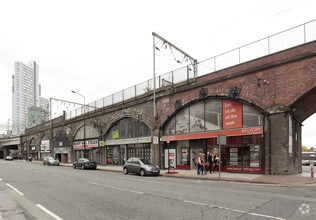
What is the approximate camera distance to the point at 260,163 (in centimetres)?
1633

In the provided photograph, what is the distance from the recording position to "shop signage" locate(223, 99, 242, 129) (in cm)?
1777

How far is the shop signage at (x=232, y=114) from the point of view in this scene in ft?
58.3

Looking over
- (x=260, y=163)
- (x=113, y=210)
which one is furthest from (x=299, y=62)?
(x=113, y=210)

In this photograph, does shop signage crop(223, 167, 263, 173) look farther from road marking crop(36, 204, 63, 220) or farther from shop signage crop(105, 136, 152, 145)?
road marking crop(36, 204, 63, 220)

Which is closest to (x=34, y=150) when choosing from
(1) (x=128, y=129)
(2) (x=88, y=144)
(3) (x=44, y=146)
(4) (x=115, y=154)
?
(3) (x=44, y=146)

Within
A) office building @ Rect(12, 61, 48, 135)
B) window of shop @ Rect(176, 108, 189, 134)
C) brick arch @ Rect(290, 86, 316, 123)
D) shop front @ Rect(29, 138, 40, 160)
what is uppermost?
office building @ Rect(12, 61, 48, 135)

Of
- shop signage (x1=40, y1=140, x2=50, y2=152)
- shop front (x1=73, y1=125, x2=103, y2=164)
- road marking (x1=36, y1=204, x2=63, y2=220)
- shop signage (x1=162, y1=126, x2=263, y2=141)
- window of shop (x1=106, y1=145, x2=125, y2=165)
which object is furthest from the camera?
shop signage (x1=40, y1=140, x2=50, y2=152)

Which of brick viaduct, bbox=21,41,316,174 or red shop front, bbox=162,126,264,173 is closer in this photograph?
brick viaduct, bbox=21,41,316,174

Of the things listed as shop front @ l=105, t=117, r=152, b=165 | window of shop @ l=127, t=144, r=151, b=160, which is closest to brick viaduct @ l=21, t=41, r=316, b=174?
shop front @ l=105, t=117, r=152, b=165

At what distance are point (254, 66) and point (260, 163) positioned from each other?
21.9 ft

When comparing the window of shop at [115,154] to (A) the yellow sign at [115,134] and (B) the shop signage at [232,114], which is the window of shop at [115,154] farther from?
(B) the shop signage at [232,114]

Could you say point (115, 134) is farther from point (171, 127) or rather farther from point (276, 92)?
point (276, 92)

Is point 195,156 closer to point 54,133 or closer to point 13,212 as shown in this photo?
point 13,212

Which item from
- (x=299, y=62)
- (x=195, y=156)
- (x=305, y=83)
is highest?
(x=299, y=62)
